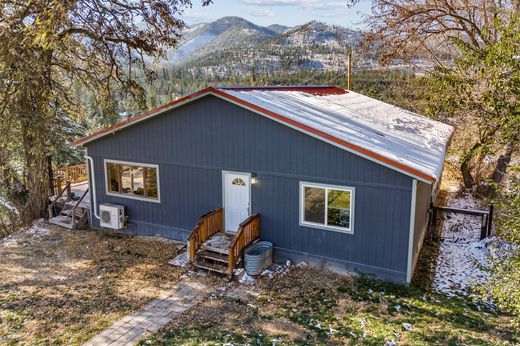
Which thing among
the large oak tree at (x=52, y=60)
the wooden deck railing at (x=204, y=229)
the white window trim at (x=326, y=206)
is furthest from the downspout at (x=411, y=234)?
the large oak tree at (x=52, y=60)

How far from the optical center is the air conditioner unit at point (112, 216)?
1231cm

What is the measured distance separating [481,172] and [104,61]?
16.1 meters

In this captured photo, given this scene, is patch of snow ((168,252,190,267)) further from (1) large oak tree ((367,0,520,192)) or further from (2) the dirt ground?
(1) large oak tree ((367,0,520,192))

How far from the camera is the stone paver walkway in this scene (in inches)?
282

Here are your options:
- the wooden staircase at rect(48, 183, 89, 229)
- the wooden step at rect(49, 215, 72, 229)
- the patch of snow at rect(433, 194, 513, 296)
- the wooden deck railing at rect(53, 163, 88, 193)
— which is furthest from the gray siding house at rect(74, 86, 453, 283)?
the wooden deck railing at rect(53, 163, 88, 193)

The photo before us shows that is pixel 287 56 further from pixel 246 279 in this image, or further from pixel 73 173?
pixel 246 279

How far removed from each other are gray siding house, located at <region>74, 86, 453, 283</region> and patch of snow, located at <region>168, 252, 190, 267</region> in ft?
3.52

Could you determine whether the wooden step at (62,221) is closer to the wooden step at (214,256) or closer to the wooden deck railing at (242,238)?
the wooden step at (214,256)

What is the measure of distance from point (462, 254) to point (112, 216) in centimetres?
1006

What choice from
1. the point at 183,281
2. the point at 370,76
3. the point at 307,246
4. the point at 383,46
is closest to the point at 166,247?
the point at 183,281

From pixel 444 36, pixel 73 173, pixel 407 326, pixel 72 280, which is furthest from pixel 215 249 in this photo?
pixel 73 173

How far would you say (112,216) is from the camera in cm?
1234

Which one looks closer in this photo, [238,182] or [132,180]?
[238,182]

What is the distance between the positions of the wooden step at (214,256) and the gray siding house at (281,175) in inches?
49.3
